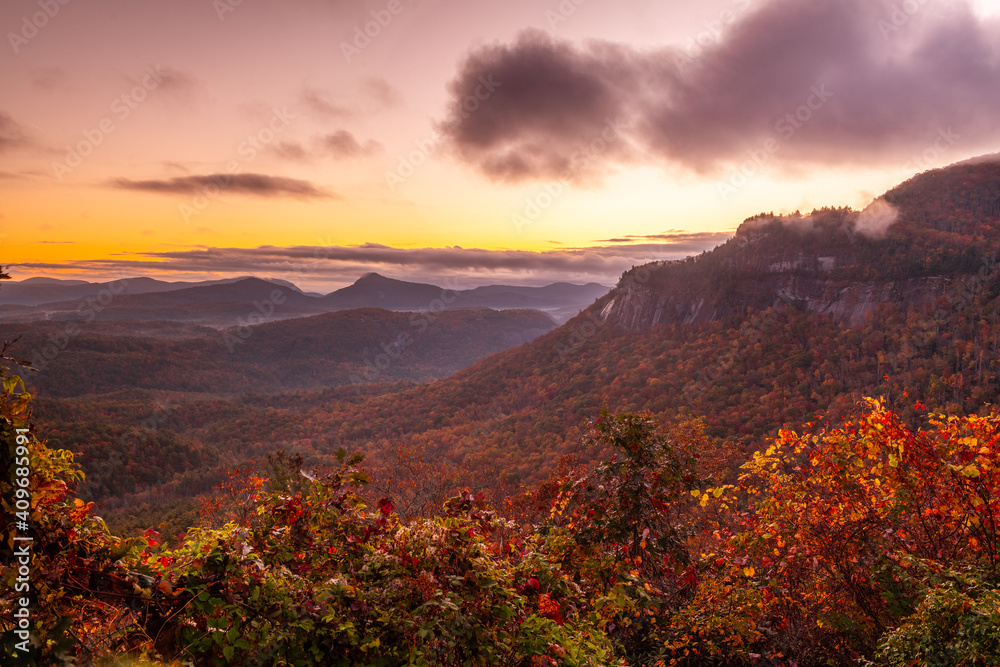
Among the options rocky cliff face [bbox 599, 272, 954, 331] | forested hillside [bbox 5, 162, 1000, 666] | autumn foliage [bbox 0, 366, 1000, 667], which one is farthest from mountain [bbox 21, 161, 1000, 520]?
autumn foliage [bbox 0, 366, 1000, 667]

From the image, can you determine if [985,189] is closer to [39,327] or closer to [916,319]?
[916,319]

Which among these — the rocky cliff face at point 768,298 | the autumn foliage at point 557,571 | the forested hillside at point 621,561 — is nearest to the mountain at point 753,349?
the rocky cliff face at point 768,298

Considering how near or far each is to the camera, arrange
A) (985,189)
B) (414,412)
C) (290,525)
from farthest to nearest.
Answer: (414,412) < (985,189) < (290,525)

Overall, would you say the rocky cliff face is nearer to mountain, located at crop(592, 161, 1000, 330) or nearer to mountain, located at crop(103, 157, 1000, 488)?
mountain, located at crop(592, 161, 1000, 330)

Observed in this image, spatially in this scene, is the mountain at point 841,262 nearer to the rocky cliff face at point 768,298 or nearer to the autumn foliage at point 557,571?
the rocky cliff face at point 768,298

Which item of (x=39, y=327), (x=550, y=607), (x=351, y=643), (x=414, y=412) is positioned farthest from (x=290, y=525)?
(x=39, y=327)

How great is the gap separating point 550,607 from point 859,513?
722 centimetres

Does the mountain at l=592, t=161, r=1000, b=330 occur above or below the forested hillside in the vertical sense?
above

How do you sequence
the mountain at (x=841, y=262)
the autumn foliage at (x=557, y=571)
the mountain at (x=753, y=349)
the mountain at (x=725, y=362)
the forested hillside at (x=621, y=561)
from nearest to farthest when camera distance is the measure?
1. the autumn foliage at (x=557, y=571)
2. the forested hillside at (x=621, y=561)
3. the mountain at (x=725, y=362)
4. the mountain at (x=753, y=349)
5. the mountain at (x=841, y=262)

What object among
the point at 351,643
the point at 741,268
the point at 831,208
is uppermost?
the point at 831,208

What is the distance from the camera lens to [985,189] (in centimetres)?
9681

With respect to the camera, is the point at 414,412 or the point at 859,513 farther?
the point at 414,412

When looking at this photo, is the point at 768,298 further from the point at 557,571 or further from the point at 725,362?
the point at 557,571

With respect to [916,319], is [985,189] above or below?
above
